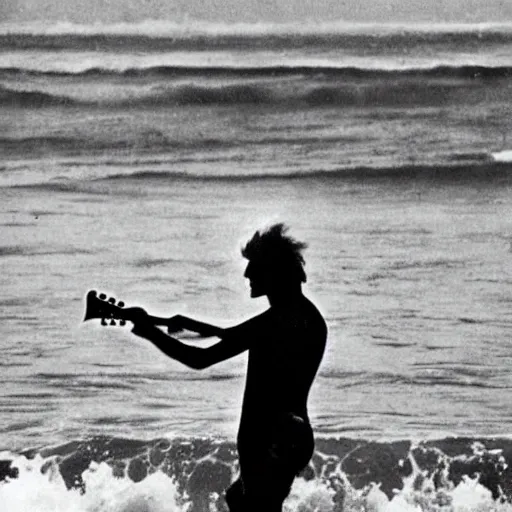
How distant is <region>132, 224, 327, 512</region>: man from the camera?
4.41 meters

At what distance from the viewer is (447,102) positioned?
689 cm

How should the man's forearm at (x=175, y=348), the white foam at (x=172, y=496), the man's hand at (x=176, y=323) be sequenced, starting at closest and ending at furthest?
the man's forearm at (x=175, y=348) → the man's hand at (x=176, y=323) → the white foam at (x=172, y=496)

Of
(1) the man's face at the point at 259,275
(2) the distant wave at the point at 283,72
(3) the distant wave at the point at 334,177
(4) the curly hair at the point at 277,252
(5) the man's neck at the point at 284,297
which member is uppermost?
(2) the distant wave at the point at 283,72

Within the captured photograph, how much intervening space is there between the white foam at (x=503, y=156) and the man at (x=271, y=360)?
2.48m

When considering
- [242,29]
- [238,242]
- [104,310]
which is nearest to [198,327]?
[104,310]

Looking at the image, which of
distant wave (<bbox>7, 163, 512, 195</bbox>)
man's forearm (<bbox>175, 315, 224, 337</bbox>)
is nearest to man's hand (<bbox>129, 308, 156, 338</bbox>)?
man's forearm (<bbox>175, 315, 224, 337</bbox>)

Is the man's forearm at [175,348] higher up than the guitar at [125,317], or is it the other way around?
the guitar at [125,317]

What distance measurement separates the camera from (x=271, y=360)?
448cm

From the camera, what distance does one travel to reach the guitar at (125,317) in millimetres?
4430

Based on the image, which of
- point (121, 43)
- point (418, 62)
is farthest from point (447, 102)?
point (121, 43)

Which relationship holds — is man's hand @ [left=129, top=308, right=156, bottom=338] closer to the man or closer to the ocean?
the man

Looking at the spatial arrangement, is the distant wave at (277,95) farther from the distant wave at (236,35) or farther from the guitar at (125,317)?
the guitar at (125,317)

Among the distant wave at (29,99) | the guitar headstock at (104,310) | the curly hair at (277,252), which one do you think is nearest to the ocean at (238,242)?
the distant wave at (29,99)

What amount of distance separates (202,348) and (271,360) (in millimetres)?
206
